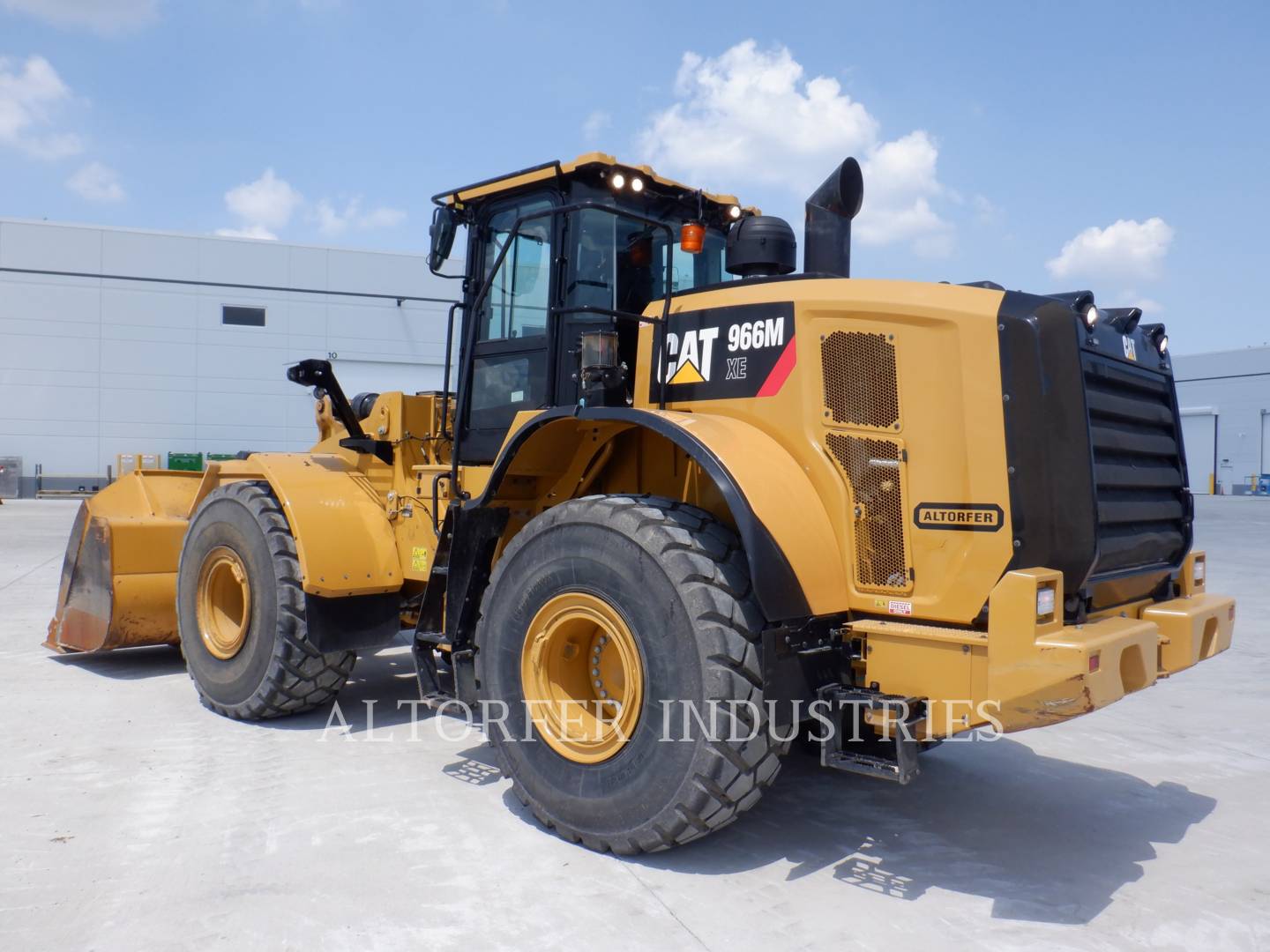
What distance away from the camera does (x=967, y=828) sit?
4262mm

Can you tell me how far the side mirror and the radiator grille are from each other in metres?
3.22

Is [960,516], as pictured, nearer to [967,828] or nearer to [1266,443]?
[967,828]

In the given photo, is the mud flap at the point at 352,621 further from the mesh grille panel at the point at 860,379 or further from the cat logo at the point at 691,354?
the mesh grille panel at the point at 860,379

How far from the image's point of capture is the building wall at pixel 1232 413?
172 feet

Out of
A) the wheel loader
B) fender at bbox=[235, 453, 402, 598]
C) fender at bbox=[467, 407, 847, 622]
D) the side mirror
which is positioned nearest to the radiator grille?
the wheel loader

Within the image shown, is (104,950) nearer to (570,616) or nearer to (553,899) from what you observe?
(553,899)

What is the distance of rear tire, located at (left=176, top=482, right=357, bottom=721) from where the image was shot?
5574 mm

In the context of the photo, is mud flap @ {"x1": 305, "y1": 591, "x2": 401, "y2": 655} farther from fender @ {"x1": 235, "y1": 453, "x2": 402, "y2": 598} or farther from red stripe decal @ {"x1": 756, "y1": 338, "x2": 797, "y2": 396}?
red stripe decal @ {"x1": 756, "y1": 338, "x2": 797, "y2": 396}

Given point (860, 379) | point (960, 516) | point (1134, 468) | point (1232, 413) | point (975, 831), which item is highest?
point (1232, 413)

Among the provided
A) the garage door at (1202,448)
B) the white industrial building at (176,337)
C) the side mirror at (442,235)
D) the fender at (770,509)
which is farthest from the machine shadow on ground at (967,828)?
the garage door at (1202,448)

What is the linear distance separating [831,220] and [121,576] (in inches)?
211

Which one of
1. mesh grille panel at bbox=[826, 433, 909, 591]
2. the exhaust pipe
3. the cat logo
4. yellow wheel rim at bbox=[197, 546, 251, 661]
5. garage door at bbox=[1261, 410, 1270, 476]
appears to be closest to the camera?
mesh grille panel at bbox=[826, 433, 909, 591]

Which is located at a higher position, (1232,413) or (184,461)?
(1232,413)

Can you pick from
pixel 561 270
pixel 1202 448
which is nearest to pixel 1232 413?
pixel 1202 448
